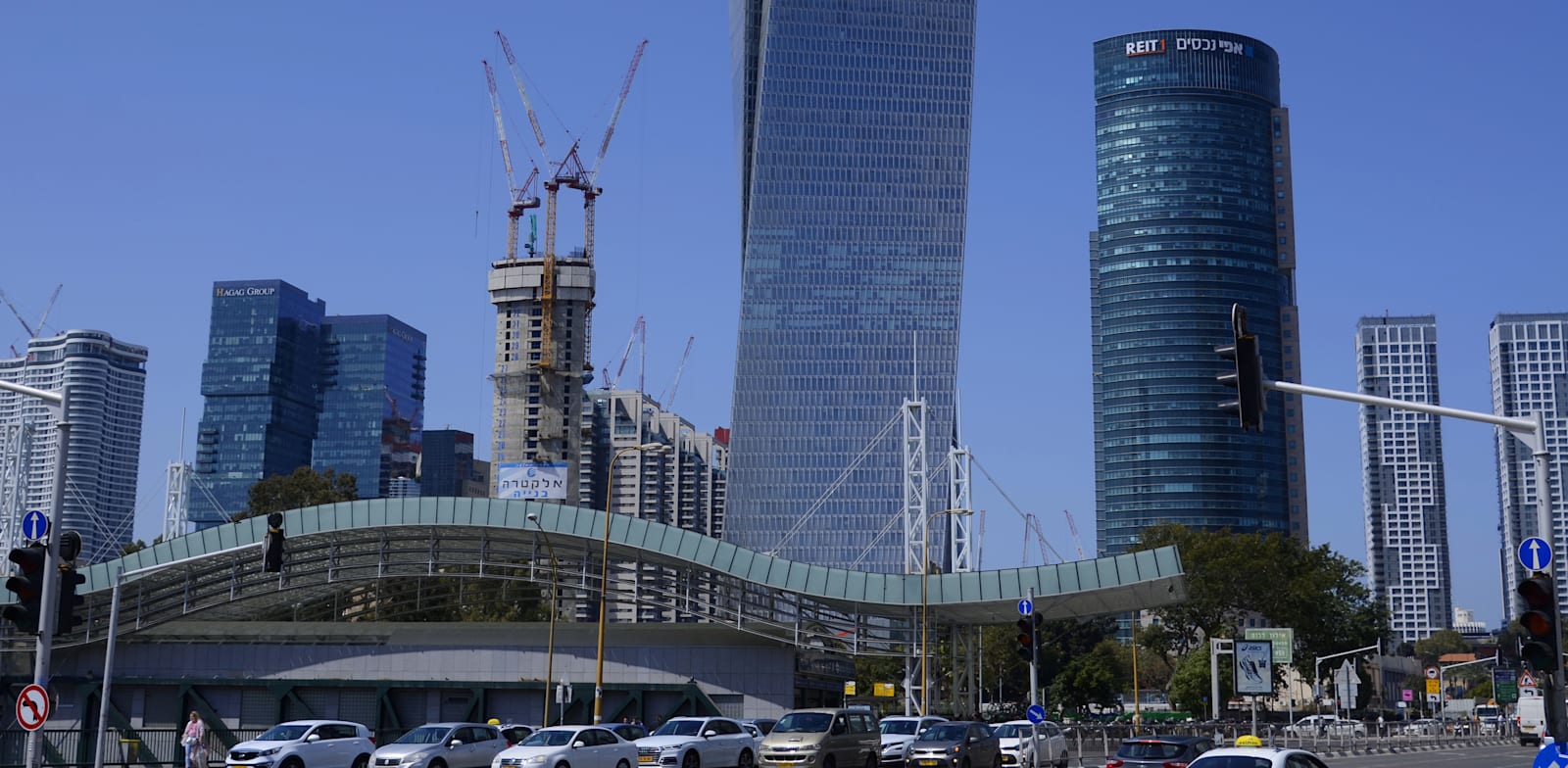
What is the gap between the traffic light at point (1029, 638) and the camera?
1478 inches

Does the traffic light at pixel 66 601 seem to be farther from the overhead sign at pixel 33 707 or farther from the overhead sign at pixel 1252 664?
the overhead sign at pixel 1252 664

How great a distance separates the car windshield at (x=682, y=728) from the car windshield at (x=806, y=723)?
4938 mm

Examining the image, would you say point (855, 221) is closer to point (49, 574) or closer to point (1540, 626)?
point (49, 574)

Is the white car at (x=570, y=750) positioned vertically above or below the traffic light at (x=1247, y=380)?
below

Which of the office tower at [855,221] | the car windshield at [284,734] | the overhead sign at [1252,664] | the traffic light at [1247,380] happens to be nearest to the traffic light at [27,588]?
the car windshield at [284,734]

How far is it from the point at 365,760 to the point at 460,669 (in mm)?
39702

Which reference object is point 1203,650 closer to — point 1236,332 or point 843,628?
point 843,628

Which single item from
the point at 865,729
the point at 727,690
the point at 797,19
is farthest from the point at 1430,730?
the point at 797,19

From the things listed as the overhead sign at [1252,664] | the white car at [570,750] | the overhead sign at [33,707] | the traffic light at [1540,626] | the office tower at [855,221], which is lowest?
the white car at [570,750]

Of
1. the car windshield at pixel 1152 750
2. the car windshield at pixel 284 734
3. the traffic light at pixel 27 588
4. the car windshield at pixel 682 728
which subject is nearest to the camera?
the traffic light at pixel 27 588

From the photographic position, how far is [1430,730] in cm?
8619

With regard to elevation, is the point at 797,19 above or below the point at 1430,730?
above

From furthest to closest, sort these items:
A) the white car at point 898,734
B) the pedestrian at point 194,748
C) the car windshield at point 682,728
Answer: the white car at point 898,734 → the pedestrian at point 194,748 → the car windshield at point 682,728

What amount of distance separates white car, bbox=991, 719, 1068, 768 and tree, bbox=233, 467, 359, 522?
8012 centimetres
